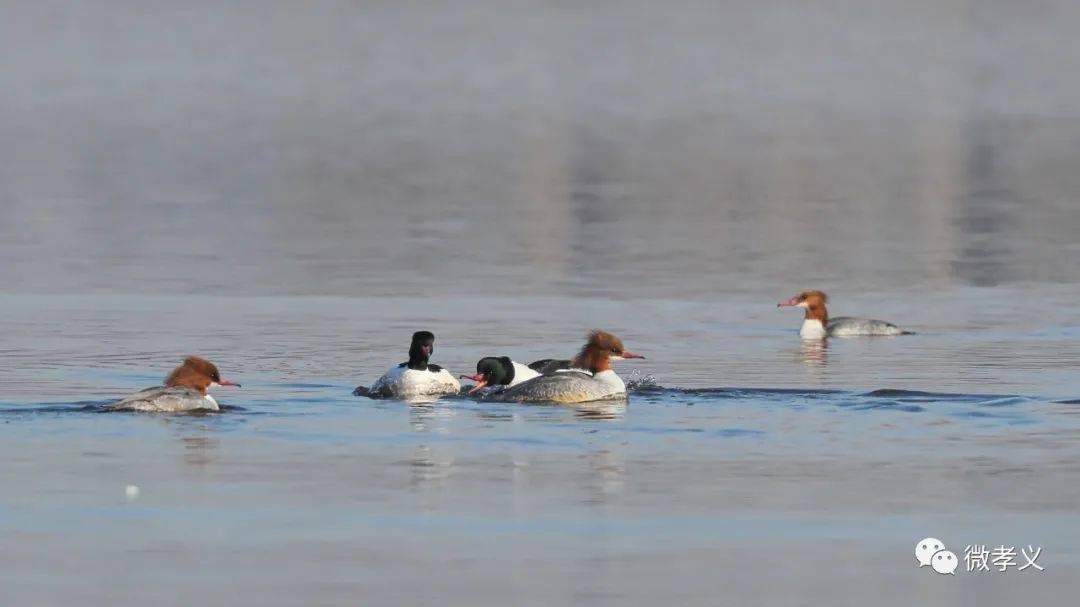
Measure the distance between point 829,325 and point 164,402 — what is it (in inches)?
333

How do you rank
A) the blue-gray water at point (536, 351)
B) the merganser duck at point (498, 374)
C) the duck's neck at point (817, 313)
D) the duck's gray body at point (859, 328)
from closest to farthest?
the blue-gray water at point (536, 351) → the merganser duck at point (498, 374) → the duck's gray body at point (859, 328) → the duck's neck at point (817, 313)

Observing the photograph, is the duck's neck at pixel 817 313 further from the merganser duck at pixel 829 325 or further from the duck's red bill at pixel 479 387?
the duck's red bill at pixel 479 387

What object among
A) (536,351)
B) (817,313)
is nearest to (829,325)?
(817,313)

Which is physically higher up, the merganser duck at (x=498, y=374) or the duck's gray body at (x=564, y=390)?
the merganser duck at (x=498, y=374)

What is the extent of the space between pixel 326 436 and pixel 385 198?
75.3 ft

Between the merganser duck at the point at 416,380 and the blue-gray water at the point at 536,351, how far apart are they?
0.42m

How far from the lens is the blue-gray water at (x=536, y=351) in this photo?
11523 mm

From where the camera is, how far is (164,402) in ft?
53.8

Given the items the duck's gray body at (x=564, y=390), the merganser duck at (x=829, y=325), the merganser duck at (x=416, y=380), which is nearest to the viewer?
the duck's gray body at (x=564, y=390)

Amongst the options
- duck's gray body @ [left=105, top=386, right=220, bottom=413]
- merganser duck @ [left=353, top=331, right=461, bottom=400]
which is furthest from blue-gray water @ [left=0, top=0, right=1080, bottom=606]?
merganser duck @ [left=353, top=331, right=461, bottom=400]

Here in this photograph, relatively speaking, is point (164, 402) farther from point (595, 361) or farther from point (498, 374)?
point (595, 361)

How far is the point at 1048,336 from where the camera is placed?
21781 millimetres

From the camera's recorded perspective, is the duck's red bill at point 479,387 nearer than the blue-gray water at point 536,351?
No

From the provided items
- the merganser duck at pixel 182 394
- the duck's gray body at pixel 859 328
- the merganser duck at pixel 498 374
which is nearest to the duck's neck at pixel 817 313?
the duck's gray body at pixel 859 328
